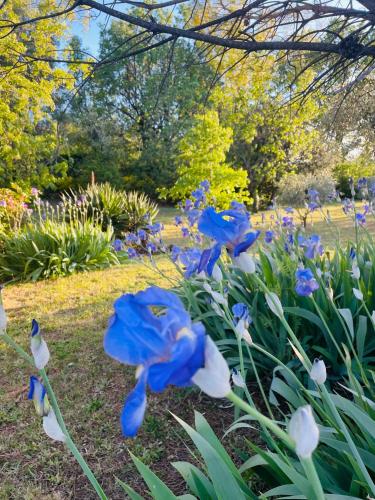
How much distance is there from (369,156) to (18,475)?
1320 centimetres

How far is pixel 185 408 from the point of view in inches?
97.7

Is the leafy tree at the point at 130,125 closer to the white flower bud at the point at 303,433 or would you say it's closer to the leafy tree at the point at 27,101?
the leafy tree at the point at 27,101

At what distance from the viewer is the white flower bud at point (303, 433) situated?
1.59ft

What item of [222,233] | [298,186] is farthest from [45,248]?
[298,186]

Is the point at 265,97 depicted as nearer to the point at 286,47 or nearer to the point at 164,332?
the point at 286,47

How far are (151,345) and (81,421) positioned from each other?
7.54ft

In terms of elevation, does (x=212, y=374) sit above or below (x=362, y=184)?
below

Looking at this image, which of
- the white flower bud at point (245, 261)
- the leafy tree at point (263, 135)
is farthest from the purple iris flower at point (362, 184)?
the leafy tree at point (263, 135)

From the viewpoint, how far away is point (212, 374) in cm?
46

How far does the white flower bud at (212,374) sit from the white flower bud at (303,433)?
10 cm

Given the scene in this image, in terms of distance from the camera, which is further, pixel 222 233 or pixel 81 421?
pixel 81 421

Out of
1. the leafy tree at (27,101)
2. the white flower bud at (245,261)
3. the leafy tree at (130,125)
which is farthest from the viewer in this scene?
the leafy tree at (130,125)

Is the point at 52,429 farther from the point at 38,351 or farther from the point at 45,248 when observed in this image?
the point at 45,248

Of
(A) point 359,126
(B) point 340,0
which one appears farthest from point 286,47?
(A) point 359,126
